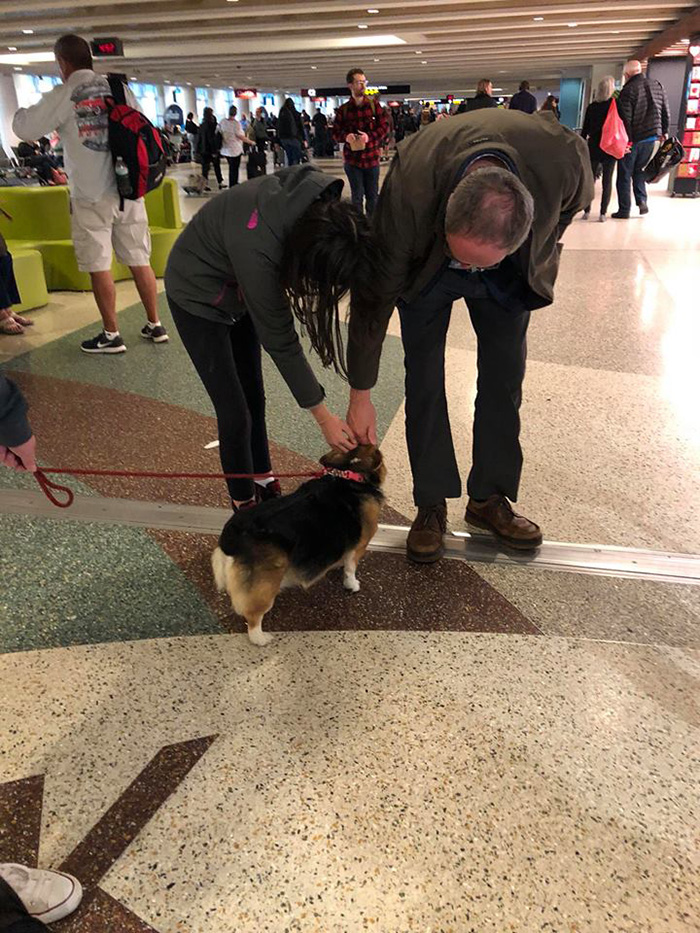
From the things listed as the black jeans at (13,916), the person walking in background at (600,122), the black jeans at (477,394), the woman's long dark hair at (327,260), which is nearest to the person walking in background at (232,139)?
the person walking in background at (600,122)

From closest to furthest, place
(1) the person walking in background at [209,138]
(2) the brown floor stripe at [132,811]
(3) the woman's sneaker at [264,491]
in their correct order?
(2) the brown floor stripe at [132,811], (3) the woman's sneaker at [264,491], (1) the person walking in background at [209,138]

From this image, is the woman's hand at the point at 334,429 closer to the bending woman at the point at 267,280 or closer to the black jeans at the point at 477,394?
the bending woman at the point at 267,280

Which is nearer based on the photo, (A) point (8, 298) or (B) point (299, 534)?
(B) point (299, 534)

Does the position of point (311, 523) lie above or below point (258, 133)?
below

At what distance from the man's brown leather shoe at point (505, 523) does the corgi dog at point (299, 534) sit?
544 mm

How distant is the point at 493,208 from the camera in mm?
1449

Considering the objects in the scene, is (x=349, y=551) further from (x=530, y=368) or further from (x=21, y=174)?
(x=21, y=174)

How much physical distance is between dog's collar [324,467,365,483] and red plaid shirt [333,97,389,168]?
6648mm

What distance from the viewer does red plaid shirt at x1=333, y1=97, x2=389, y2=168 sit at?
293 inches

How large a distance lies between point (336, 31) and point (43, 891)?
17.3m

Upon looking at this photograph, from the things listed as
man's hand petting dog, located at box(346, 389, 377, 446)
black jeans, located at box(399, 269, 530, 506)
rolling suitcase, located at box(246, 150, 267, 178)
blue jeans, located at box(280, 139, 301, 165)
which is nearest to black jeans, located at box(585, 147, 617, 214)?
blue jeans, located at box(280, 139, 301, 165)

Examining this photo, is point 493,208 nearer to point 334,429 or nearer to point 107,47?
point 334,429

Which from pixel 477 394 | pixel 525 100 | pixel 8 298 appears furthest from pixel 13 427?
pixel 525 100

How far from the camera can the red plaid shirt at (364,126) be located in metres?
7.45
